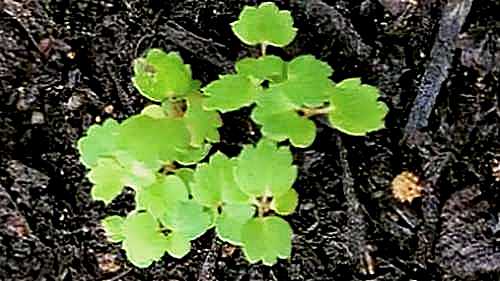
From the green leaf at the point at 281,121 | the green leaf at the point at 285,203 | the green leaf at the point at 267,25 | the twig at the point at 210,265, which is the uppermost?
the green leaf at the point at 267,25

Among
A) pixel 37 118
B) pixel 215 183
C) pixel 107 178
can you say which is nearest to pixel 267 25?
pixel 215 183

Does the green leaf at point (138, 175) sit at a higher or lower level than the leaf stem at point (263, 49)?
lower

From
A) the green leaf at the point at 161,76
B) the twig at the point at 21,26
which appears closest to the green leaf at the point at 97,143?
the green leaf at the point at 161,76

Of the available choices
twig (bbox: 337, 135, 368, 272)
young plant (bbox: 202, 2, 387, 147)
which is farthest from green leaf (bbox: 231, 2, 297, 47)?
twig (bbox: 337, 135, 368, 272)

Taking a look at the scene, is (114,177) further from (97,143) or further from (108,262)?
(108,262)

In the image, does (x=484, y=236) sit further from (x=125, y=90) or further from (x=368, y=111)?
(x=125, y=90)

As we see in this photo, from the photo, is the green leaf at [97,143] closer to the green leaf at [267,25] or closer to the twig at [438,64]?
the green leaf at [267,25]

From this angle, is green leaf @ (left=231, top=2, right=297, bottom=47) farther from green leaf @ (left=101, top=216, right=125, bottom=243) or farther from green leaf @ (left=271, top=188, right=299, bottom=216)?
green leaf @ (left=101, top=216, right=125, bottom=243)
